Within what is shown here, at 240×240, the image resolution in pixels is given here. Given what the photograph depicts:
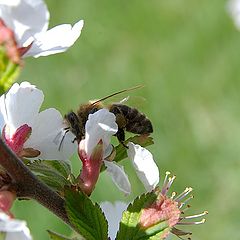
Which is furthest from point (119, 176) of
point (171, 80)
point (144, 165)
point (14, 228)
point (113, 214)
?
point (171, 80)

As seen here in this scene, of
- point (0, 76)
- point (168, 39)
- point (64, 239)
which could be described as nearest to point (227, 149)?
point (168, 39)

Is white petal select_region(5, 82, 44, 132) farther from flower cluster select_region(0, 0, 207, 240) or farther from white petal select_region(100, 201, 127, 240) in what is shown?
white petal select_region(100, 201, 127, 240)

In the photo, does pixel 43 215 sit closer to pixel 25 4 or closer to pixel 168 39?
pixel 168 39

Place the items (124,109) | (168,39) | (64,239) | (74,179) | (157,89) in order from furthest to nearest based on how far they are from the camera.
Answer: (168,39) → (157,89) → (124,109) → (74,179) → (64,239)

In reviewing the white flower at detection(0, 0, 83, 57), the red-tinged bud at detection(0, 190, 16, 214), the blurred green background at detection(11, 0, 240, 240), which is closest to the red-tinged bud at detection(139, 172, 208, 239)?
the red-tinged bud at detection(0, 190, 16, 214)

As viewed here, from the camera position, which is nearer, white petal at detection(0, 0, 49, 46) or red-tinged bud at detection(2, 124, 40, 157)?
white petal at detection(0, 0, 49, 46)

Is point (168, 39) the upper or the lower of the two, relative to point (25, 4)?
upper
